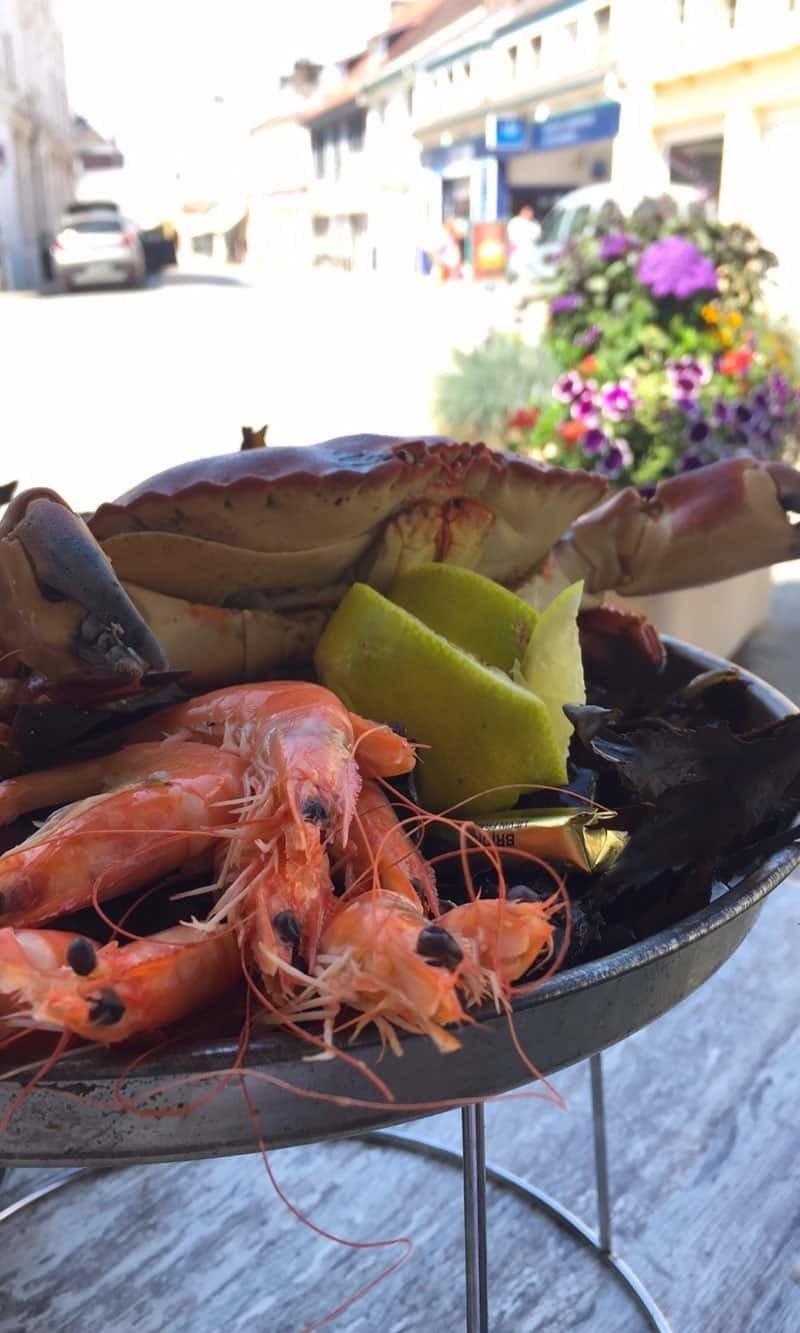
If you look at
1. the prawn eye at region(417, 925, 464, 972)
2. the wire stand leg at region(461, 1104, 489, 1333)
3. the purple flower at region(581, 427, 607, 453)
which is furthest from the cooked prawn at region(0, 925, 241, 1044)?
the purple flower at region(581, 427, 607, 453)

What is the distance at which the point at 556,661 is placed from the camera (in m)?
0.91

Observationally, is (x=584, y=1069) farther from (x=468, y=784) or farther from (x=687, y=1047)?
(x=468, y=784)

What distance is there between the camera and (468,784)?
0.84m

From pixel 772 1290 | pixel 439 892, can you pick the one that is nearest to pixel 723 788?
pixel 439 892

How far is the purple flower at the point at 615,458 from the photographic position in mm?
3463

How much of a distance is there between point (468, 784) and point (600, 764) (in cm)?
11

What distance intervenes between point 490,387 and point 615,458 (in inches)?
34.5

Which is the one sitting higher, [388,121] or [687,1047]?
[388,121]

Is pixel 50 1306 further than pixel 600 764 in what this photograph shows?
Yes

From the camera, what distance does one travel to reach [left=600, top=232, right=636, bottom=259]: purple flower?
3.95 m

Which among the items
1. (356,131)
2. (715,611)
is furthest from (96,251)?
(715,611)

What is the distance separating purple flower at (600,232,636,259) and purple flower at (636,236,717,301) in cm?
8

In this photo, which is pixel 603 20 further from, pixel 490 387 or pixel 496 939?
pixel 496 939

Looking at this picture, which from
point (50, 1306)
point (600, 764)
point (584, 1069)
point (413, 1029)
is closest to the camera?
point (413, 1029)
